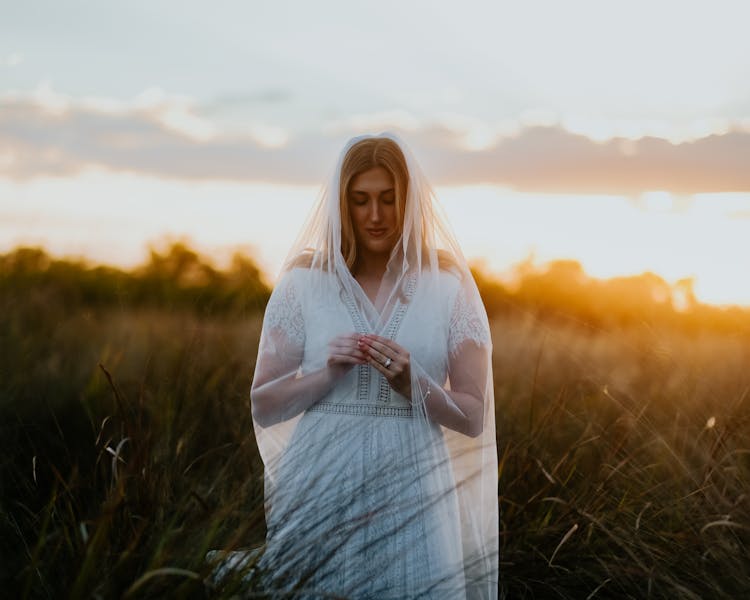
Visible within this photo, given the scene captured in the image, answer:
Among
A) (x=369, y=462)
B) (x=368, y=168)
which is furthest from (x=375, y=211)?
(x=369, y=462)

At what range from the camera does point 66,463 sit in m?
4.86

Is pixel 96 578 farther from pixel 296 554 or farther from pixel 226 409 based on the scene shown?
pixel 226 409

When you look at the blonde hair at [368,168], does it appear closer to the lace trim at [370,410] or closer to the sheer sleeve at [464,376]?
the sheer sleeve at [464,376]

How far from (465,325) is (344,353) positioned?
0.56 meters

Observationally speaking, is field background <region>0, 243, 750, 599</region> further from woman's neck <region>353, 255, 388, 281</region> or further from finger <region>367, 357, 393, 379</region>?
woman's neck <region>353, 255, 388, 281</region>

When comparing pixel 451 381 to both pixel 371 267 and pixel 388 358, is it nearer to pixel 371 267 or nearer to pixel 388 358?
pixel 388 358

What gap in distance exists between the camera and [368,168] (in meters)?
3.72

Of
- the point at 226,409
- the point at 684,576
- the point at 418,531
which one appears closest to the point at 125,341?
the point at 226,409

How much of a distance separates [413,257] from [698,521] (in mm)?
1676

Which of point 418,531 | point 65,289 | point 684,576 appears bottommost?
point 684,576

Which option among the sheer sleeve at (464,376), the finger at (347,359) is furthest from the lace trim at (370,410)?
the finger at (347,359)

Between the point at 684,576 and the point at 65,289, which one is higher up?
the point at 65,289

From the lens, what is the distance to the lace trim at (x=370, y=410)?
3.48 metres

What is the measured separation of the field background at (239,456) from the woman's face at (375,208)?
0.87m
